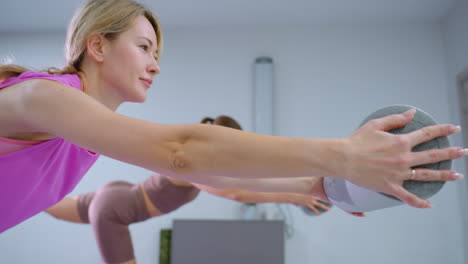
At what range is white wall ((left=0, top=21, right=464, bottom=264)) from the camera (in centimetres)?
366

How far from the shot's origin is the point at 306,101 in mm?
3996

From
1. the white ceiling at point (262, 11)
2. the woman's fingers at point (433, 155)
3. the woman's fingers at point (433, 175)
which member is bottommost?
the woman's fingers at point (433, 175)

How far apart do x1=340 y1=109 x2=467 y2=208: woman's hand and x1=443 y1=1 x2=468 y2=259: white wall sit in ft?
10.8

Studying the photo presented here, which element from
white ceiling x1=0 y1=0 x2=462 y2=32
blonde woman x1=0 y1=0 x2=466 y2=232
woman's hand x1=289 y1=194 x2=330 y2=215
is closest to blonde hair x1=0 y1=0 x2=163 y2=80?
blonde woman x1=0 y1=0 x2=466 y2=232

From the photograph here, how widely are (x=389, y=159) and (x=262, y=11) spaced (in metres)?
3.54

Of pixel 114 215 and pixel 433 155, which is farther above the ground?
pixel 433 155

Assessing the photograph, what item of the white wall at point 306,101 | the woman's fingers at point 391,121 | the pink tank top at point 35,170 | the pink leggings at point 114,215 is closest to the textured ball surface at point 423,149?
the woman's fingers at point 391,121

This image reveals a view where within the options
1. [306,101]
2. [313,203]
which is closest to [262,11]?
[306,101]

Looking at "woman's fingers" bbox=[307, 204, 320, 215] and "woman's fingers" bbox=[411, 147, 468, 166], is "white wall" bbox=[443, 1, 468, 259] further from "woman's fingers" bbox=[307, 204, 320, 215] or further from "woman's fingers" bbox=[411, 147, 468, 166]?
"woman's fingers" bbox=[411, 147, 468, 166]

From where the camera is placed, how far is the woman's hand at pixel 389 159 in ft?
1.95

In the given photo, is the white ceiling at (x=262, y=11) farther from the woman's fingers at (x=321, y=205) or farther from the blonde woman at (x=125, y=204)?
the woman's fingers at (x=321, y=205)

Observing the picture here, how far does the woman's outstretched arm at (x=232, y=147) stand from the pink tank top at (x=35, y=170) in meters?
0.11

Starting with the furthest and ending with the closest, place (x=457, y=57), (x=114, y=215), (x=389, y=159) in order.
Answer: (x=457, y=57)
(x=114, y=215)
(x=389, y=159)

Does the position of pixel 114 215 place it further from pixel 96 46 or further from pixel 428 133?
pixel 428 133
